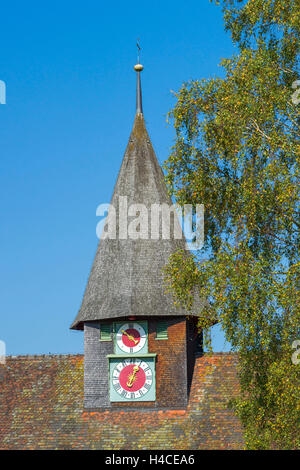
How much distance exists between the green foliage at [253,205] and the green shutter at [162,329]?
23.5 ft

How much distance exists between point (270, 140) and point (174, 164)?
2883 mm

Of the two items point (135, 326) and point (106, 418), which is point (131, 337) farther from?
point (106, 418)

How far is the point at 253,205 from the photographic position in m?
22.8

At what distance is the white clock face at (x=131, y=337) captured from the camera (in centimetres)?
3156

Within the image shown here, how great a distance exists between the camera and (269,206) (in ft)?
75.2

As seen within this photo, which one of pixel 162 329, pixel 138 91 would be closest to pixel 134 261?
pixel 162 329

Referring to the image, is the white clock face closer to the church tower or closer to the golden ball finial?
the church tower

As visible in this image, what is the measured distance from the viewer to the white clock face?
1243 inches

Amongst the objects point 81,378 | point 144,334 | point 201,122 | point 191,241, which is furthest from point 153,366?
point 201,122

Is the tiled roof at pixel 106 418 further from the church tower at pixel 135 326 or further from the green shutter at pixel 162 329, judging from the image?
the green shutter at pixel 162 329

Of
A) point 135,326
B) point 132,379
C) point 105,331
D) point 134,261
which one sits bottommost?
point 132,379

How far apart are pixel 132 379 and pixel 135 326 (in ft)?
5.82

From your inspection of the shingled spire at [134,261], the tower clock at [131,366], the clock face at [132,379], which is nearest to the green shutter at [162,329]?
the tower clock at [131,366]

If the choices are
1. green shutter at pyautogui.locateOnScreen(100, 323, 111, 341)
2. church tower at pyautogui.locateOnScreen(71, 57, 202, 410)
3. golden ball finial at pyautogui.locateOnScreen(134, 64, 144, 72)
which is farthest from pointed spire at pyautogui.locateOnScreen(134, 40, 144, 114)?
green shutter at pyautogui.locateOnScreen(100, 323, 111, 341)
